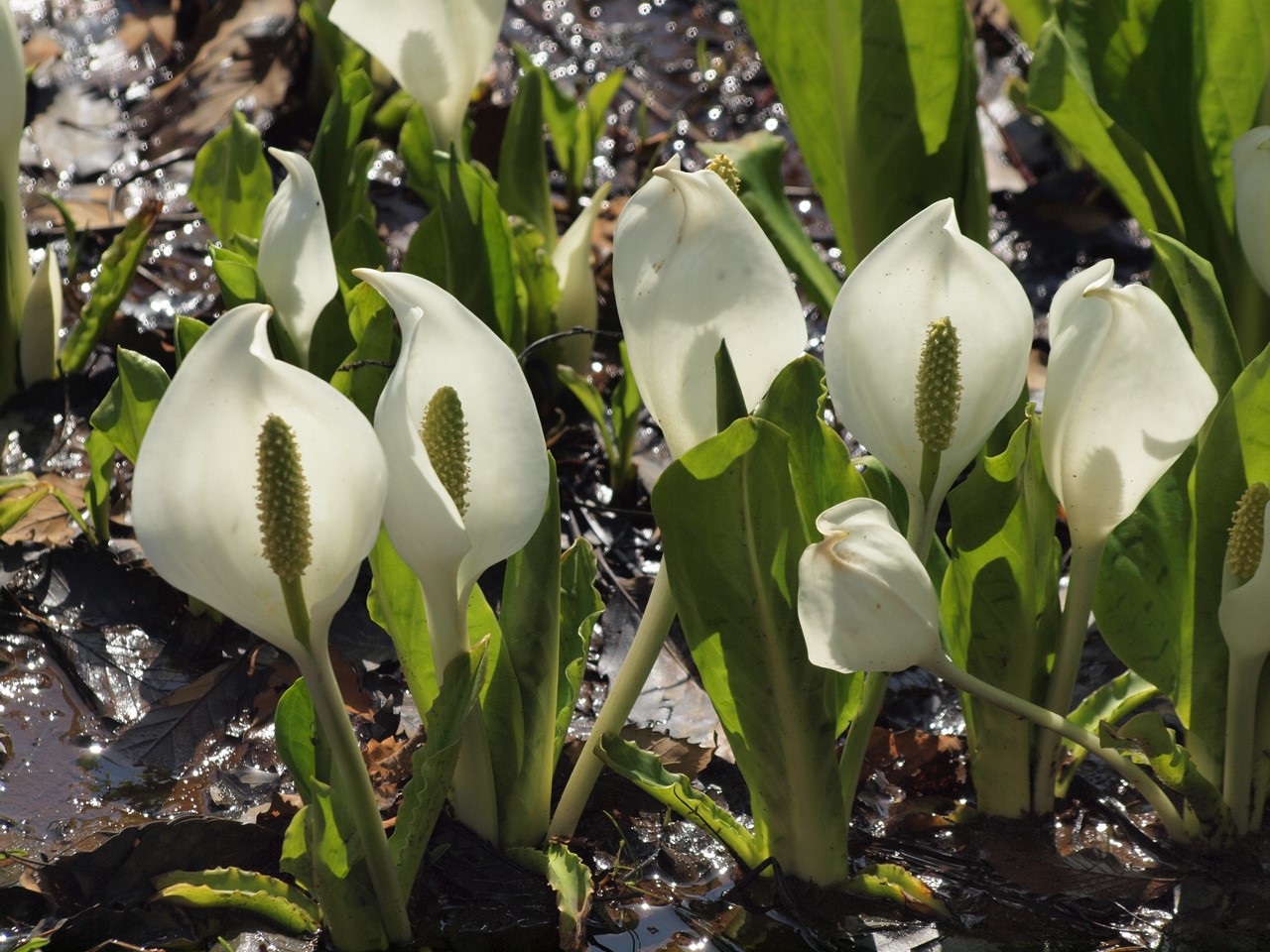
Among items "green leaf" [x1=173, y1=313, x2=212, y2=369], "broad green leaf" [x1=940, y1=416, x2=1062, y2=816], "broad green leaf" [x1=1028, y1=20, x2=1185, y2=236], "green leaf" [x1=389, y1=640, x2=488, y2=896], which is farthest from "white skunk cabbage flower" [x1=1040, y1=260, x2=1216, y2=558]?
"green leaf" [x1=173, y1=313, x2=212, y2=369]

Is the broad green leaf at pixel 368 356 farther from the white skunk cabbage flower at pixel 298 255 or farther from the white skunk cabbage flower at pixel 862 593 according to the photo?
the white skunk cabbage flower at pixel 862 593

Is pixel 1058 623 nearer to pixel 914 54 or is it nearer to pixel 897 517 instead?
pixel 897 517

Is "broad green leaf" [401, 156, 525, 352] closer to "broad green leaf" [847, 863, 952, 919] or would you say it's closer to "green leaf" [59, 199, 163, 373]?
"green leaf" [59, 199, 163, 373]

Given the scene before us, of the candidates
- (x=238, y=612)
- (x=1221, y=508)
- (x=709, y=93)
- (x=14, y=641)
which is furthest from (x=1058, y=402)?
(x=709, y=93)

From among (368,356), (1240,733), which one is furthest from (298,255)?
(1240,733)

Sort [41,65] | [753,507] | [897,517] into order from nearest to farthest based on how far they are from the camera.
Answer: [753,507] → [897,517] → [41,65]

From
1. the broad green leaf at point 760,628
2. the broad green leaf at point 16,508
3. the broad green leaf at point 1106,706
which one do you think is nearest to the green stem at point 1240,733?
the broad green leaf at point 1106,706

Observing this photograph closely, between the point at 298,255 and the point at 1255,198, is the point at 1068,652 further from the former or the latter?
the point at 298,255
